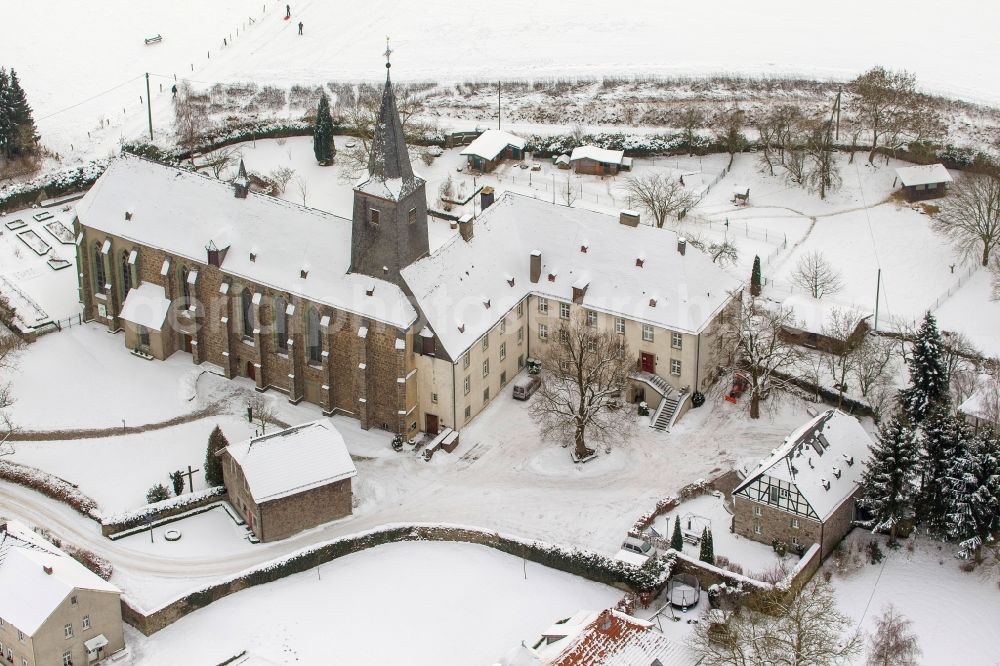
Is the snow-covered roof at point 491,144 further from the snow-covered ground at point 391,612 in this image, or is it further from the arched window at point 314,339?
the snow-covered ground at point 391,612

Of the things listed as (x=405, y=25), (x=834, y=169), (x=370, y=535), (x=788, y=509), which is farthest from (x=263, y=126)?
(x=788, y=509)

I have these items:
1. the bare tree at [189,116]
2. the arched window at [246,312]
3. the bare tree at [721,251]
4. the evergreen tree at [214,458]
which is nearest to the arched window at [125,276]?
the arched window at [246,312]

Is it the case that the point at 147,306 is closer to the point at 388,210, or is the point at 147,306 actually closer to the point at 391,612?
the point at 388,210

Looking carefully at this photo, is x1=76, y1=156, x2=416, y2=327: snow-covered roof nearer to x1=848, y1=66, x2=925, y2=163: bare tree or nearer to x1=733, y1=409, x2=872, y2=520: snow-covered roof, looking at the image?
x1=733, y1=409, x2=872, y2=520: snow-covered roof

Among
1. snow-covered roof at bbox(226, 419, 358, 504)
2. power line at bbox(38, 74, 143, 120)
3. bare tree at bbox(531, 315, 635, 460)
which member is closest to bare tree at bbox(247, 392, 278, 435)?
snow-covered roof at bbox(226, 419, 358, 504)

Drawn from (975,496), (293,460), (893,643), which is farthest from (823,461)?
(293,460)

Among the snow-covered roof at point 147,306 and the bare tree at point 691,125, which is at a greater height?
the bare tree at point 691,125
